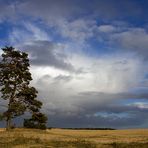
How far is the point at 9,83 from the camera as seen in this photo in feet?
224

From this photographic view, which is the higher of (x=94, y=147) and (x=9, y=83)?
(x=9, y=83)

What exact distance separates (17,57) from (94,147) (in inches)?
1493

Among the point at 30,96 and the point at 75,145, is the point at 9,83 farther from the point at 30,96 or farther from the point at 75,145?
the point at 75,145

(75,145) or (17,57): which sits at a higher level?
(17,57)

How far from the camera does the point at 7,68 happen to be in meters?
68.3

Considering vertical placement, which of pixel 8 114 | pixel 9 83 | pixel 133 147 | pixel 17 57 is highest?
pixel 17 57

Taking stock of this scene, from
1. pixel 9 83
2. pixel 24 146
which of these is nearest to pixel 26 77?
pixel 9 83

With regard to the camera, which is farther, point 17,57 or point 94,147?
point 17,57

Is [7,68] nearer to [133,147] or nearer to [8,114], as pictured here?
[8,114]

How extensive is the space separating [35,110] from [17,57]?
9.38 meters

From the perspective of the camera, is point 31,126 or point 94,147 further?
point 31,126

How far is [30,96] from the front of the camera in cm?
6850

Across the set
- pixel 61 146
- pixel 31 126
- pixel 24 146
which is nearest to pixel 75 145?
pixel 61 146

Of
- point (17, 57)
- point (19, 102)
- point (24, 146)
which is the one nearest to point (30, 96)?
point (19, 102)
